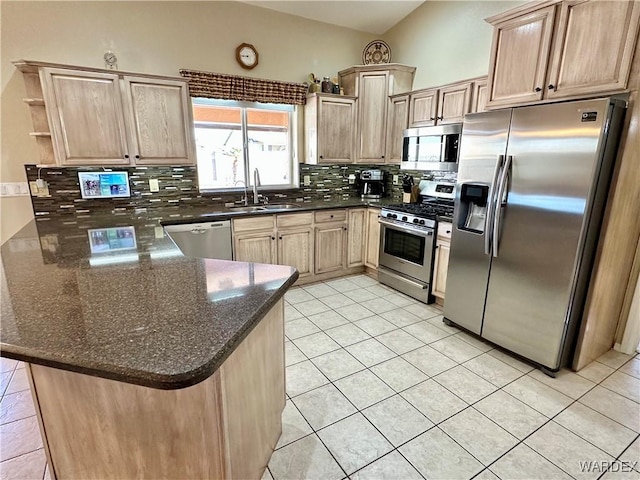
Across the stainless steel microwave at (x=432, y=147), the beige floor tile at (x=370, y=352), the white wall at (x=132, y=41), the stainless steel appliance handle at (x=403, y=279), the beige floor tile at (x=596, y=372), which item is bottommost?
the beige floor tile at (x=596, y=372)

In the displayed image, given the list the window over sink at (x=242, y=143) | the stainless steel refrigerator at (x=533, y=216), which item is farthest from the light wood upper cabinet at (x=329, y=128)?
the stainless steel refrigerator at (x=533, y=216)

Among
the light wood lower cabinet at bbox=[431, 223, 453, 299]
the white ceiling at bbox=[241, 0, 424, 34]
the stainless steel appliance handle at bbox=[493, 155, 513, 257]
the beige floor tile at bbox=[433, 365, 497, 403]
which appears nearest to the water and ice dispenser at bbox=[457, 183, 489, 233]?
the stainless steel appliance handle at bbox=[493, 155, 513, 257]

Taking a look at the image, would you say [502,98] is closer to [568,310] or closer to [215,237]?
[568,310]

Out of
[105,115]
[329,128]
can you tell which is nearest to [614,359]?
[329,128]

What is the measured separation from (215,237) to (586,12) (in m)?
3.19

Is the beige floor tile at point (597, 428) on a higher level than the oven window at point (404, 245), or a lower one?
lower

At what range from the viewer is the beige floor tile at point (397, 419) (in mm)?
1790

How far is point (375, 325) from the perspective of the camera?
2.97 meters

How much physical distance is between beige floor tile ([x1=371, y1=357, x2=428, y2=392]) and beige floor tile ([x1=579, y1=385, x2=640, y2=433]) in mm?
991

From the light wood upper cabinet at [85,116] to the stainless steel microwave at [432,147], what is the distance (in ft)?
9.24

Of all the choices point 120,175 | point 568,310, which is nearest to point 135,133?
point 120,175

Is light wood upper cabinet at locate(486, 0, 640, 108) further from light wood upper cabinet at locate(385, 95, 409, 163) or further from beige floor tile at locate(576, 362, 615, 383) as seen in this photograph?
beige floor tile at locate(576, 362, 615, 383)

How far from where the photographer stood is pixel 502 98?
2516 millimetres

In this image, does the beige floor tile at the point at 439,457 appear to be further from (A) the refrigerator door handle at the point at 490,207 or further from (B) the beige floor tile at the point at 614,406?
(A) the refrigerator door handle at the point at 490,207
